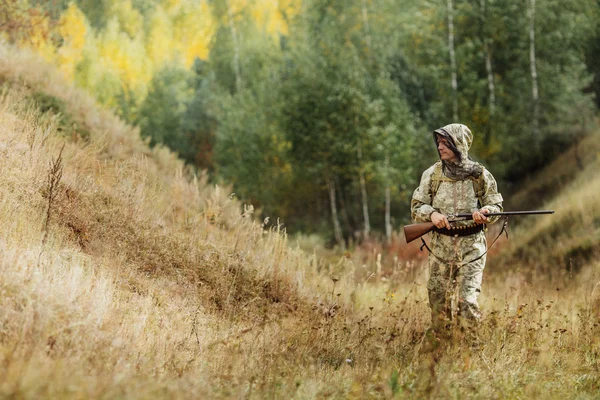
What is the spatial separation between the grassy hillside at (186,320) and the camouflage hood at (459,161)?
1.27m

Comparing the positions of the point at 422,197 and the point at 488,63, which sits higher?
the point at 488,63

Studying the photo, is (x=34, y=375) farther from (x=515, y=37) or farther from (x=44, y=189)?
(x=515, y=37)

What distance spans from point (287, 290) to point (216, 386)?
318cm

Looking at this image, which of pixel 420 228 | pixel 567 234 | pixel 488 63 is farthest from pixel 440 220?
pixel 488 63

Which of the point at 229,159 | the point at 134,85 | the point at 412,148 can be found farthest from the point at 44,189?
the point at 134,85

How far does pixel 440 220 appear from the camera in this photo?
196 inches

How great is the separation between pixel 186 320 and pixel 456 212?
2.58 metres

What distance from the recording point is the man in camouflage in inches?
197

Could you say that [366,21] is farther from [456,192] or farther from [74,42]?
[456,192]

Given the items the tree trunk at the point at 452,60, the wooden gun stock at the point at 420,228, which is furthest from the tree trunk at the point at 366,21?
the wooden gun stock at the point at 420,228

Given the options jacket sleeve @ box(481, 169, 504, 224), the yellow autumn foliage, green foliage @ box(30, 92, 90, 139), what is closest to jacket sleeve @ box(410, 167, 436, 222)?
jacket sleeve @ box(481, 169, 504, 224)

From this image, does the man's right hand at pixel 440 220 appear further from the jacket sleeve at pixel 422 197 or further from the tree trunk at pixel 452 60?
the tree trunk at pixel 452 60

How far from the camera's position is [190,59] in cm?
3700

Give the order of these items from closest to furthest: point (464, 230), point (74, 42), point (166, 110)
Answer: point (464, 230)
point (74, 42)
point (166, 110)
